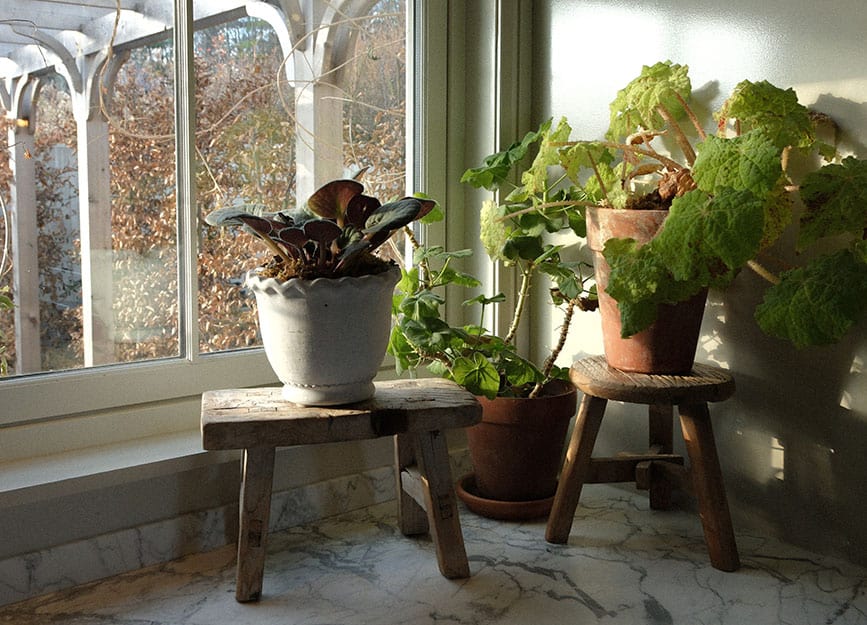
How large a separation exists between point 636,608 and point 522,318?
2.60 ft

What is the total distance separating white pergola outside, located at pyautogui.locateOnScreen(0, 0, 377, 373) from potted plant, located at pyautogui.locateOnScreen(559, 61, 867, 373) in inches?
27.6

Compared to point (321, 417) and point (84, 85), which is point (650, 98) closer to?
point (321, 417)

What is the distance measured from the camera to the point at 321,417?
1.35 m

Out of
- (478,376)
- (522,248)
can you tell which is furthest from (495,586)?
(522,248)

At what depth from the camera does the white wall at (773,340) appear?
4.74 feet

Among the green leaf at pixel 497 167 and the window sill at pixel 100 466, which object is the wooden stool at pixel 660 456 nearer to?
the green leaf at pixel 497 167

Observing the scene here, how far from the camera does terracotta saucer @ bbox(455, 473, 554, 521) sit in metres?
1.71

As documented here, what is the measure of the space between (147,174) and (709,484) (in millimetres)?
1105

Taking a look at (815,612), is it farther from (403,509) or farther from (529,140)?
(529,140)

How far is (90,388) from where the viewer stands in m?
1.57

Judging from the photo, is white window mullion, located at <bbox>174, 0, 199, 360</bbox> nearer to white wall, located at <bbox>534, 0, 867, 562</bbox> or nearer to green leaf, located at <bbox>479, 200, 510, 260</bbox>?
green leaf, located at <bbox>479, 200, 510, 260</bbox>

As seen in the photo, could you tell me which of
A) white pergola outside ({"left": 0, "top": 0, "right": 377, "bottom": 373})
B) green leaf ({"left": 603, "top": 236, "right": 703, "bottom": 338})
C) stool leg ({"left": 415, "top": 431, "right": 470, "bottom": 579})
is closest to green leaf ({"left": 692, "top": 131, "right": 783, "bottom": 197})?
green leaf ({"left": 603, "top": 236, "right": 703, "bottom": 338})

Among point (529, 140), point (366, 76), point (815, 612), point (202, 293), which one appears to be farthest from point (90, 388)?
point (815, 612)

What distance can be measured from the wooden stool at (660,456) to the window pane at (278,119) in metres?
0.66
